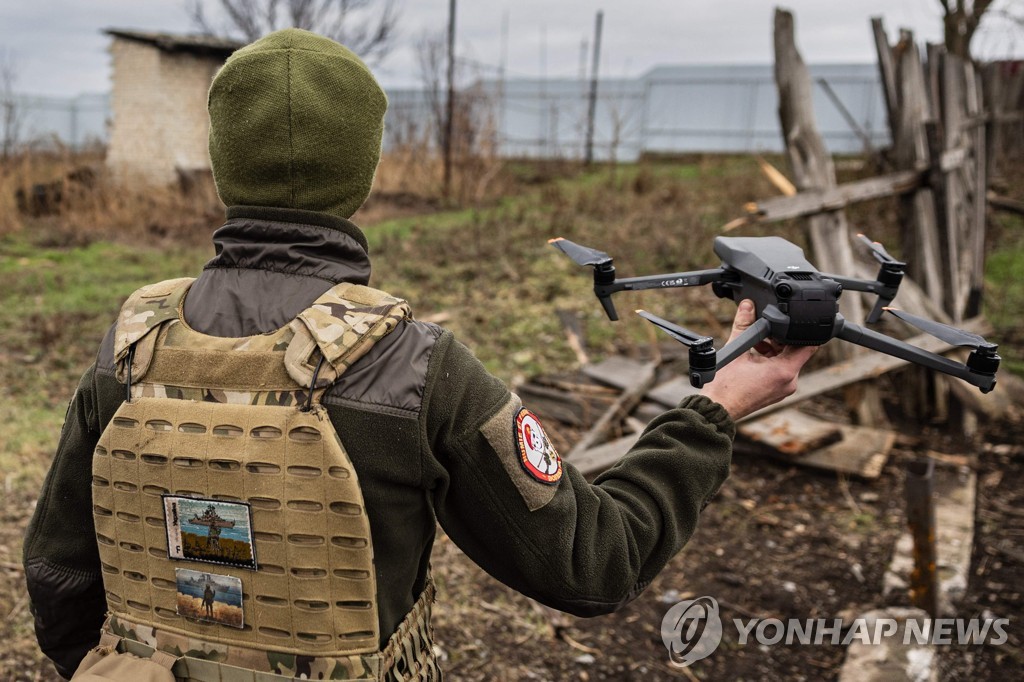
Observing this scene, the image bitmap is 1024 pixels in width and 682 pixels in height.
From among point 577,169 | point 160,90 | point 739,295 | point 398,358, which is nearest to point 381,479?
point 398,358

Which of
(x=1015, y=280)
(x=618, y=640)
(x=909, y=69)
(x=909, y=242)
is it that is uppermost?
(x=909, y=69)

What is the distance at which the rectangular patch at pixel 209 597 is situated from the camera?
51.1 inches

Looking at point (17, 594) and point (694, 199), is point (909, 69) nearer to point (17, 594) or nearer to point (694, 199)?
point (17, 594)

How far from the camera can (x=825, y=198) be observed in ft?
Answer: 15.9

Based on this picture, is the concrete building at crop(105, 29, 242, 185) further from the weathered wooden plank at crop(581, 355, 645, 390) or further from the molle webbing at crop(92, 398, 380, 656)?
the molle webbing at crop(92, 398, 380, 656)

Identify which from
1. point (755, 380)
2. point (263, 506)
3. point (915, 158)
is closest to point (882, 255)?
point (755, 380)

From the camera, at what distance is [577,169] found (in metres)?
17.7

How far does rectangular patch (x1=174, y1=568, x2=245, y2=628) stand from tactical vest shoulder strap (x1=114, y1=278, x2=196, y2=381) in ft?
1.11

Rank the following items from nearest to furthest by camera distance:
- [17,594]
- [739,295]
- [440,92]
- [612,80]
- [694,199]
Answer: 1. [739,295]
2. [17,594]
3. [694,199]
4. [440,92]
5. [612,80]

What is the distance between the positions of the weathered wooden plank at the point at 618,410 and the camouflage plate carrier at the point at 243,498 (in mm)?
3477

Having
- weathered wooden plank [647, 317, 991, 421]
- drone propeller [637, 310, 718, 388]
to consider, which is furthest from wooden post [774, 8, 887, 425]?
drone propeller [637, 310, 718, 388]

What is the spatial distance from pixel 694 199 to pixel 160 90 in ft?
31.1

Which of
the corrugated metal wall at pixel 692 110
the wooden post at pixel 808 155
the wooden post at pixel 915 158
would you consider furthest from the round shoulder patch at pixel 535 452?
the corrugated metal wall at pixel 692 110

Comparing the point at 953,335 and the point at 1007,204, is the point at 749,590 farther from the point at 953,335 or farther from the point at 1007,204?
the point at 1007,204
